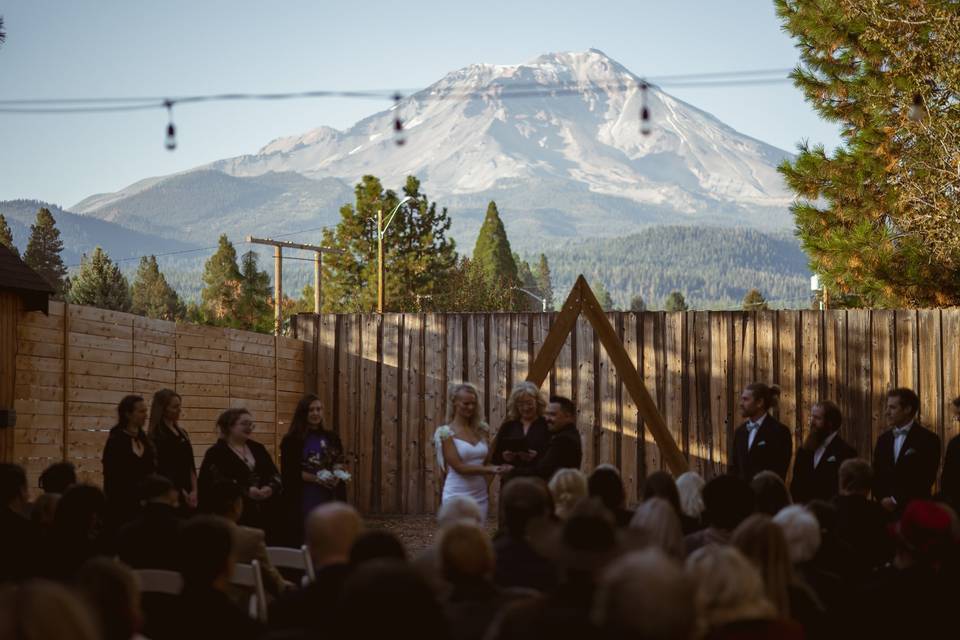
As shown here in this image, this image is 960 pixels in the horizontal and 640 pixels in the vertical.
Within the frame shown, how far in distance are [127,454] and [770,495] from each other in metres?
3.95

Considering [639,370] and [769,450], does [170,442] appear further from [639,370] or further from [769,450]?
[639,370]

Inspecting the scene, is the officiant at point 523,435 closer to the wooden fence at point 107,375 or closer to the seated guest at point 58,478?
the seated guest at point 58,478

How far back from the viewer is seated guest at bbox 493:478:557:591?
492 cm

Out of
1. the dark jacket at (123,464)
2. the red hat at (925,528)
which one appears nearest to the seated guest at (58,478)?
the dark jacket at (123,464)

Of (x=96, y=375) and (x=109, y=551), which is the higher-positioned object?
(x=96, y=375)

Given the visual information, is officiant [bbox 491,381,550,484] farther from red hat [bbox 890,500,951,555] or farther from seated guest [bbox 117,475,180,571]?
red hat [bbox 890,500,951,555]

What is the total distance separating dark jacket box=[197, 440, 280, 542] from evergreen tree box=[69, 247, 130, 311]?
188 feet

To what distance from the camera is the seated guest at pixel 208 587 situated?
13.3 ft

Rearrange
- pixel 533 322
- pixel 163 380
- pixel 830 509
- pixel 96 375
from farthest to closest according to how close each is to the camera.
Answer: pixel 533 322 → pixel 163 380 → pixel 96 375 → pixel 830 509

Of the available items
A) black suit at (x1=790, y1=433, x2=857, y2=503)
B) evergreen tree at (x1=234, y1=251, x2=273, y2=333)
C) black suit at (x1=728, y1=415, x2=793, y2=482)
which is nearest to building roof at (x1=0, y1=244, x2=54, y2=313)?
black suit at (x1=728, y1=415, x2=793, y2=482)

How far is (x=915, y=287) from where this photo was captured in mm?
14227

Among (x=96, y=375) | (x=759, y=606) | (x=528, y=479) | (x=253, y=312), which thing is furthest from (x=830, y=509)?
(x=253, y=312)

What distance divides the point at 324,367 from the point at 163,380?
3320 millimetres

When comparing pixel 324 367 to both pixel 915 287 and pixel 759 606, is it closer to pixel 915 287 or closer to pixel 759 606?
pixel 915 287
